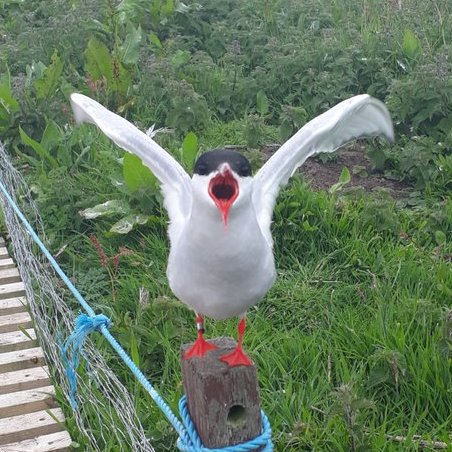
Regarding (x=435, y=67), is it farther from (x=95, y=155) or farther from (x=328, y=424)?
(x=328, y=424)

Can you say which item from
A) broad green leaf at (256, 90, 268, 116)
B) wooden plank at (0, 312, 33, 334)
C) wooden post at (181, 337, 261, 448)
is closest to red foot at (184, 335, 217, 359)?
wooden post at (181, 337, 261, 448)

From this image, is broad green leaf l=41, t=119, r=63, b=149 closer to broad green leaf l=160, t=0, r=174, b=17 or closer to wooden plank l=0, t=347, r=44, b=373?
wooden plank l=0, t=347, r=44, b=373

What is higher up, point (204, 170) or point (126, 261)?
point (204, 170)

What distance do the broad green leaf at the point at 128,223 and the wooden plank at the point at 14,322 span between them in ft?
2.21

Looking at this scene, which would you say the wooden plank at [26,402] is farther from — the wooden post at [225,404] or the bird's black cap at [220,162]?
the bird's black cap at [220,162]

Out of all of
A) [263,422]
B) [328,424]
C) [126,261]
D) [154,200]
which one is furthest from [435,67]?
[263,422]

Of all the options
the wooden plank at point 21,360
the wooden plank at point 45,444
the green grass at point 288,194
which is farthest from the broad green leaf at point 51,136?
the wooden plank at point 45,444

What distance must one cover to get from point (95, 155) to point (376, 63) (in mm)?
2242

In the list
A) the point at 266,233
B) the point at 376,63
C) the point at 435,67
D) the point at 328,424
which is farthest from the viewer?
the point at 376,63

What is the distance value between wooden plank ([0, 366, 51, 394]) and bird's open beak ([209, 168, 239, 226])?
181 cm

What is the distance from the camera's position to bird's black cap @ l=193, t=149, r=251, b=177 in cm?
201

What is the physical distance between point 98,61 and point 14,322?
2762 millimetres

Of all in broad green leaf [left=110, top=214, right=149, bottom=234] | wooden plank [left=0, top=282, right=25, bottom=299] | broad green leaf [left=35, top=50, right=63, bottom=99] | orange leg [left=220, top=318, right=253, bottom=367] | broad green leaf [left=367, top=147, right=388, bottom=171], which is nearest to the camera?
orange leg [left=220, top=318, right=253, bottom=367]

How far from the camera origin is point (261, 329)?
376 cm
